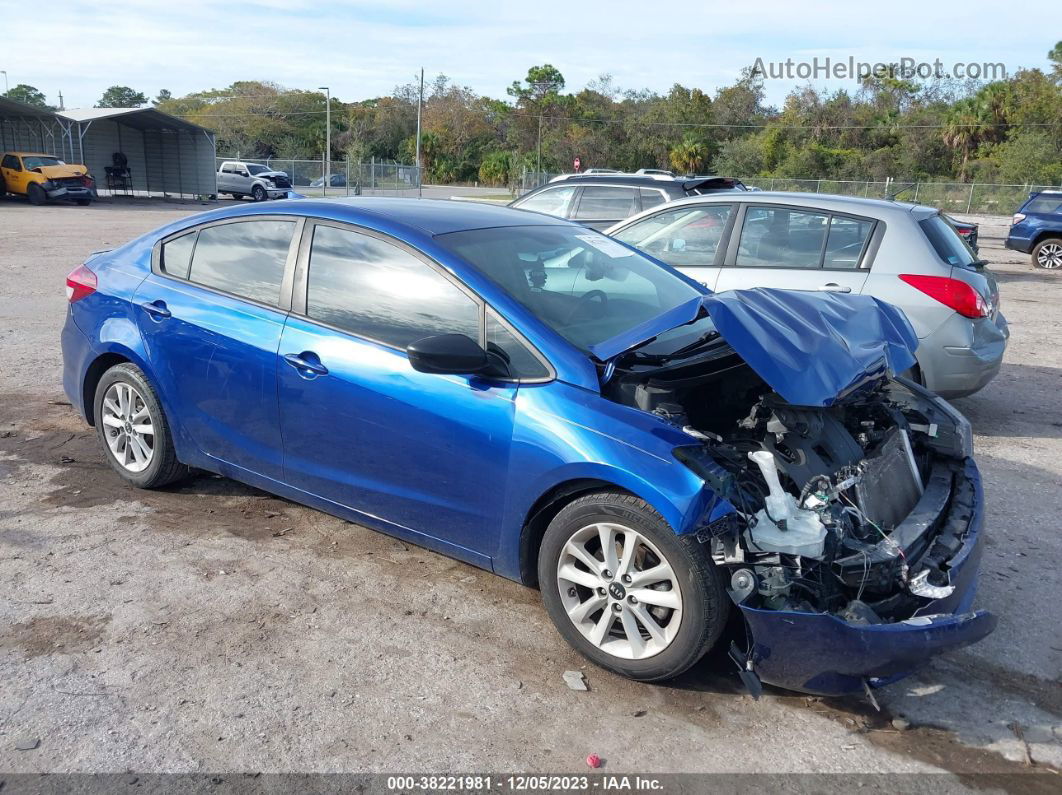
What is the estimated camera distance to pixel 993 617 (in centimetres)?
301

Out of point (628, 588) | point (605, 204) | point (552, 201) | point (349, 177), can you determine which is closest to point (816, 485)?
point (628, 588)

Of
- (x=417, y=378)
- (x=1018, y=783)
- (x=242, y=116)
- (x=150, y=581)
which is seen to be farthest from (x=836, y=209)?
(x=242, y=116)

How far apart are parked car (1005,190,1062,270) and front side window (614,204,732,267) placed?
15.7m

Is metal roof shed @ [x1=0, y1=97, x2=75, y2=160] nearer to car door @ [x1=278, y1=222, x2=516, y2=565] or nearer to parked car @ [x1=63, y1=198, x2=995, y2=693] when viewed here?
parked car @ [x1=63, y1=198, x2=995, y2=693]

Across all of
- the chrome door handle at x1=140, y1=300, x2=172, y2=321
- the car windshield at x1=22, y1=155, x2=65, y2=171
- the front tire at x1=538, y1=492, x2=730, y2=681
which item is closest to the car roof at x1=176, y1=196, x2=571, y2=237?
the chrome door handle at x1=140, y1=300, x2=172, y2=321

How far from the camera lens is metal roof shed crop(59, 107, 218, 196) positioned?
126ft

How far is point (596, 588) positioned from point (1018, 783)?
150 centimetres

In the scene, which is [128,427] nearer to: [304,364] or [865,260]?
[304,364]

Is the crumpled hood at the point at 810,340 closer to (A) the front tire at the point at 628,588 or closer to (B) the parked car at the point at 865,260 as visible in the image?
(A) the front tire at the point at 628,588

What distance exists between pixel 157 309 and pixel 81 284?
79 centimetres

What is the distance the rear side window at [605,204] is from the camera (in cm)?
1102

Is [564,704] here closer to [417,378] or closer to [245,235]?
[417,378]

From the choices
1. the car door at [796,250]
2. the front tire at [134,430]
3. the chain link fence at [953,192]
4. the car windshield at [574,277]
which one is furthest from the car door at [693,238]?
the chain link fence at [953,192]

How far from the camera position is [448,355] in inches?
138
